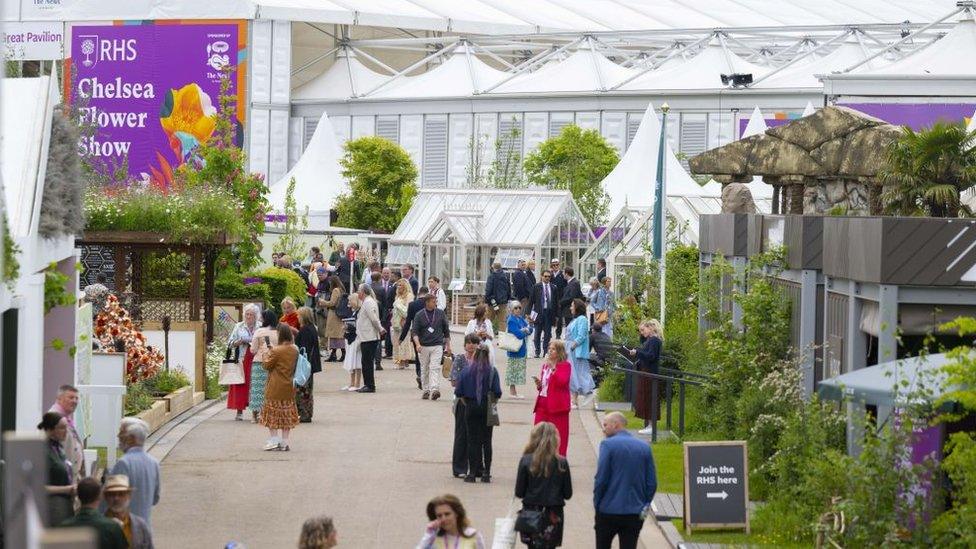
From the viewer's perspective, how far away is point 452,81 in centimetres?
7188

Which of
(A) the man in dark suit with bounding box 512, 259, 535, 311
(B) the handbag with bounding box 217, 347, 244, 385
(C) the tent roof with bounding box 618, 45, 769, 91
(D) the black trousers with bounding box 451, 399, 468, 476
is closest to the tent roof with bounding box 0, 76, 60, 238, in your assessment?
(D) the black trousers with bounding box 451, 399, 468, 476

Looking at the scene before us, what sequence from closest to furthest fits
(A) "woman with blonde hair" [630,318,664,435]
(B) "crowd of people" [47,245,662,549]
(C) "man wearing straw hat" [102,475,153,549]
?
(C) "man wearing straw hat" [102,475,153,549] → (B) "crowd of people" [47,245,662,549] → (A) "woman with blonde hair" [630,318,664,435]

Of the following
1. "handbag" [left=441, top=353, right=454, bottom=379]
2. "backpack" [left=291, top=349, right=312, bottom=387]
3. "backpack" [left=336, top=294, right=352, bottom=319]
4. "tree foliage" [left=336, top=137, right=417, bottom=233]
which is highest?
"tree foliage" [left=336, top=137, right=417, bottom=233]

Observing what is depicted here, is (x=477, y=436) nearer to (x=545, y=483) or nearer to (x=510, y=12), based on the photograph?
(x=545, y=483)

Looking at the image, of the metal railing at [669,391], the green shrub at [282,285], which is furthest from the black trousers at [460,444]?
the green shrub at [282,285]

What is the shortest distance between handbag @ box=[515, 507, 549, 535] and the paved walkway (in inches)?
73.6

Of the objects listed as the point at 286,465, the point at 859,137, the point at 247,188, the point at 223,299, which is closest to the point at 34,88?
the point at 286,465

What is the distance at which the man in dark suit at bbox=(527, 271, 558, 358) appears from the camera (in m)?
30.6

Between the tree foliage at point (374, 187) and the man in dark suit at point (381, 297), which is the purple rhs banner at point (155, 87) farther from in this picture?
the man in dark suit at point (381, 297)

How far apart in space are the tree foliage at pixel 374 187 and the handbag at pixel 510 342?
37336 mm

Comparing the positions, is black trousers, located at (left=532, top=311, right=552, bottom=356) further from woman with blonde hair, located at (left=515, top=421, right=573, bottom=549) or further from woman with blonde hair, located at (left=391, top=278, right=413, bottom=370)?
woman with blonde hair, located at (left=515, top=421, right=573, bottom=549)

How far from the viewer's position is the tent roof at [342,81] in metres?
74.6

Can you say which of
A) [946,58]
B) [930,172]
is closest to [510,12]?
[946,58]

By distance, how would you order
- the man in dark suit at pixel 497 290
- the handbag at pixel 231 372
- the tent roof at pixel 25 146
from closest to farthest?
the tent roof at pixel 25 146 < the handbag at pixel 231 372 < the man in dark suit at pixel 497 290
